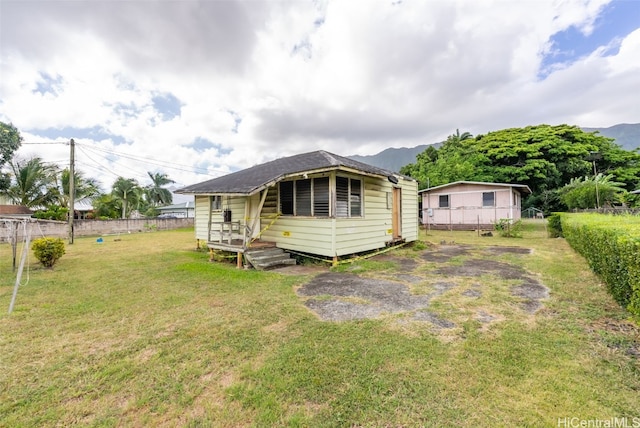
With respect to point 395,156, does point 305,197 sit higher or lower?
lower

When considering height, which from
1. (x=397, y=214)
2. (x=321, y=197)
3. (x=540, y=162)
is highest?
(x=540, y=162)

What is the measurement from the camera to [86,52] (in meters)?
9.49

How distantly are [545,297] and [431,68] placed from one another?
11048 mm

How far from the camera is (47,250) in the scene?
23.3 ft

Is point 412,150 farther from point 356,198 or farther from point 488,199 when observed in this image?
point 356,198

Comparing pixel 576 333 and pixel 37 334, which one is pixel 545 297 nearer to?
pixel 576 333

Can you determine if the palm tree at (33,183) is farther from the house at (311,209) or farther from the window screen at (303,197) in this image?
the window screen at (303,197)

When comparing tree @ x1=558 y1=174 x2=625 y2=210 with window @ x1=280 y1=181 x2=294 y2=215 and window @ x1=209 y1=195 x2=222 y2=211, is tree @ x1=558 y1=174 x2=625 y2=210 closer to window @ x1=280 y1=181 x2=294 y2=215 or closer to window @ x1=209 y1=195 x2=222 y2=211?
window @ x1=280 y1=181 x2=294 y2=215

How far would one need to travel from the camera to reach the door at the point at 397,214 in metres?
9.90

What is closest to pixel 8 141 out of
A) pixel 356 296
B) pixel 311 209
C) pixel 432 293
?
pixel 311 209

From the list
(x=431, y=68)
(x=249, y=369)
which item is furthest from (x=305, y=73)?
(x=249, y=369)

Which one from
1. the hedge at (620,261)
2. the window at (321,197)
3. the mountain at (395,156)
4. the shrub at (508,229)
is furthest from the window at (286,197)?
the mountain at (395,156)

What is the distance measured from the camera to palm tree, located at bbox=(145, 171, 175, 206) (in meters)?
36.3

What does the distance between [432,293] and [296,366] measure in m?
3.18
